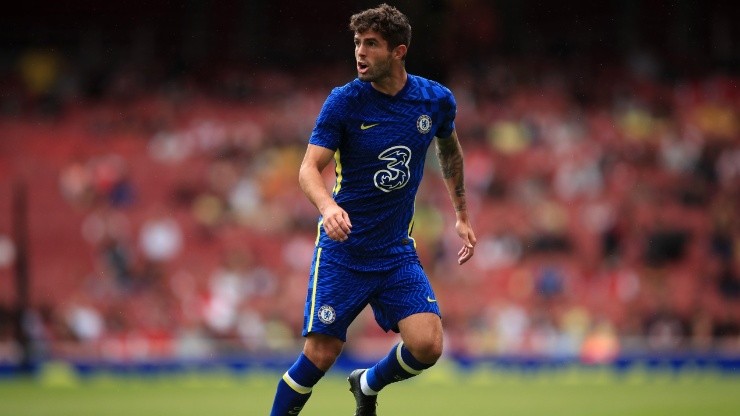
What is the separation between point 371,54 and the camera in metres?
7.54

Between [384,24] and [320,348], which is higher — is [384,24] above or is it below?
above

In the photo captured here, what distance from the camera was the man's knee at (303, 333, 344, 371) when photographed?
7.76 m

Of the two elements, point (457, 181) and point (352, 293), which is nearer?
point (352, 293)

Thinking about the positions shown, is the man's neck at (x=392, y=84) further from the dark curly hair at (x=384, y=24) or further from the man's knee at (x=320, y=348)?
the man's knee at (x=320, y=348)

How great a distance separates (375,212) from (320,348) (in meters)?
0.90

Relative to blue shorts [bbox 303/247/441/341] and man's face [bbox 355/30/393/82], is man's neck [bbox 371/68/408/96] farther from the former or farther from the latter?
blue shorts [bbox 303/247/441/341]

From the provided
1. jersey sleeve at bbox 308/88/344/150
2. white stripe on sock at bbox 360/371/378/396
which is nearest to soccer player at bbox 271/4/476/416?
jersey sleeve at bbox 308/88/344/150

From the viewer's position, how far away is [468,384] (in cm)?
1838

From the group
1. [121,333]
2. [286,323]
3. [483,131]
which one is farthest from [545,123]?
[121,333]

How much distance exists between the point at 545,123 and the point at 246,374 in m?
9.41

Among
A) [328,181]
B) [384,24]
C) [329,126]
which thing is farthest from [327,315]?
[328,181]

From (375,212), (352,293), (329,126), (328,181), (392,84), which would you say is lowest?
(328,181)

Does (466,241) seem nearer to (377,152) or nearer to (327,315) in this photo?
(377,152)

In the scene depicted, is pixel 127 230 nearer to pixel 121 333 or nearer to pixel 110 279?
pixel 110 279
